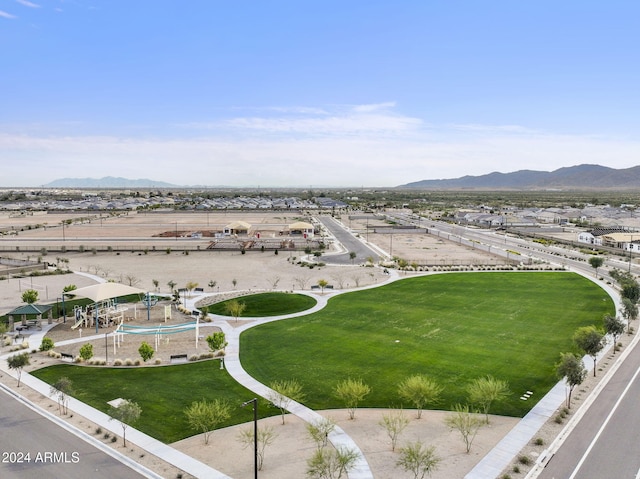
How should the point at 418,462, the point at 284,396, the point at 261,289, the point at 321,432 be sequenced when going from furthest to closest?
1. the point at 261,289
2. the point at 284,396
3. the point at 321,432
4. the point at 418,462

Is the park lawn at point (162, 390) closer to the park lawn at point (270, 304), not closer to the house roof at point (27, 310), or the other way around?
the house roof at point (27, 310)

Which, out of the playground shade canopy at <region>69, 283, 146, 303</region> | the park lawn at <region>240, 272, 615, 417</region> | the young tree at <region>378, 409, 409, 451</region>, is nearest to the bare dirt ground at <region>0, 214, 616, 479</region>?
the young tree at <region>378, 409, 409, 451</region>

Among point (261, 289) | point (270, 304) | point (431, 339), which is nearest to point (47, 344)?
point (270, 304)

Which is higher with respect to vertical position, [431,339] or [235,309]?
[235,309]

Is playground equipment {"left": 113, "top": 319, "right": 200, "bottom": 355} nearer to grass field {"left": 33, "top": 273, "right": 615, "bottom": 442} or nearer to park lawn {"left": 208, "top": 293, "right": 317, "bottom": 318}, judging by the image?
grass field {"left": 33, "top": 273, "right": 615, "bottom": 442}

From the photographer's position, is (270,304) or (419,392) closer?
(419,392)

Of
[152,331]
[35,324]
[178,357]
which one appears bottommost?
[178,357]

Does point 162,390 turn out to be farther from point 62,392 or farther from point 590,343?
point 590,343
